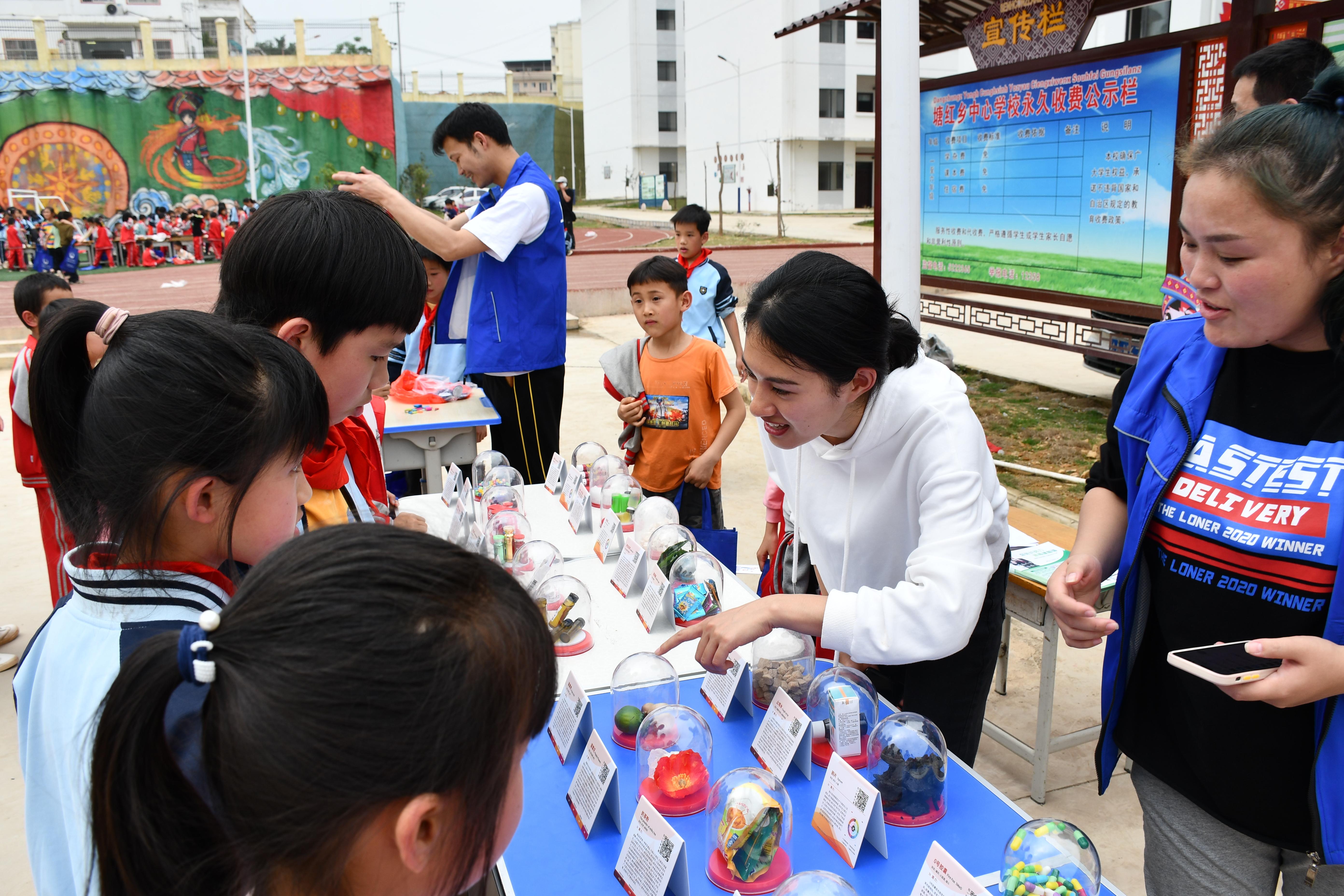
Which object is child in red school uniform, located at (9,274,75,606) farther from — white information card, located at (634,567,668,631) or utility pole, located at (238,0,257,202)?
utility pole, located at (238,0,257,202)

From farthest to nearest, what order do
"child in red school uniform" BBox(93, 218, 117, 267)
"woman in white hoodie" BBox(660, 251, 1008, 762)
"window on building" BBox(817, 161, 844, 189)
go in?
"window on building" BBox(817, 161, 844, 189)
"child in red school uniform" BBox(93, 218, 117, 267)
"woman in white hoodie" BBox(660, 251, 1008, 762)

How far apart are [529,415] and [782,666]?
2.40m

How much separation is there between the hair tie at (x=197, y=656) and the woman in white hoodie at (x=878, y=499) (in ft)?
3.02

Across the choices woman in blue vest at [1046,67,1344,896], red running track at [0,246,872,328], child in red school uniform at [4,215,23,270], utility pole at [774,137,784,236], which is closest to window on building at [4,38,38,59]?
child in red school uniform at [4,215,23,270]

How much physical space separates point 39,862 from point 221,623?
560 millimetres

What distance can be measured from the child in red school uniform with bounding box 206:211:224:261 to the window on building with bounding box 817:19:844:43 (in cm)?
2122

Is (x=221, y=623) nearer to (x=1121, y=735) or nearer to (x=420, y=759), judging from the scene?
(x=420, y=759)

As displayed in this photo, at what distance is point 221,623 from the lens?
807mm

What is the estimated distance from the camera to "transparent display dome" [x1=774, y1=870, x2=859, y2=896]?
1103mm

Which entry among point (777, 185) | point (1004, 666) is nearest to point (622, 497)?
point (1004, 666)

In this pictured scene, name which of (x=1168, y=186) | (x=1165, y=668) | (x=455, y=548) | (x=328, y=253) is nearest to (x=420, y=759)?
(x=455, y=548)

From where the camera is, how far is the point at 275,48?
110 ft

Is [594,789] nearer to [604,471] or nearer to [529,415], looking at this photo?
[604,471]

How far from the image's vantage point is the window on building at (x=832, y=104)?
110ft
